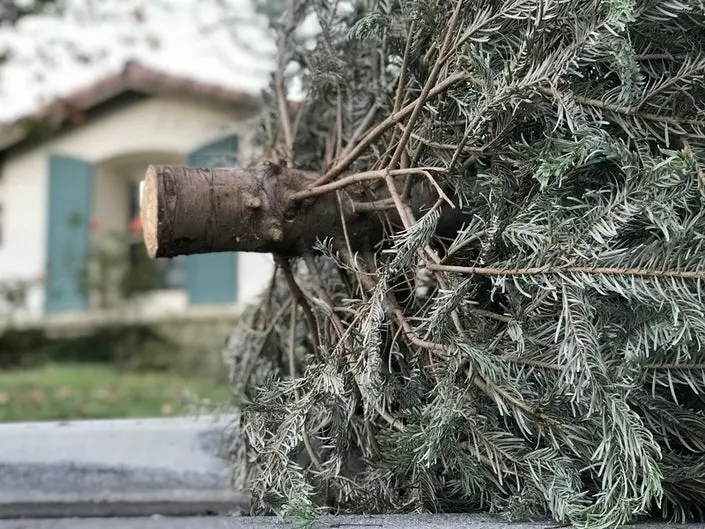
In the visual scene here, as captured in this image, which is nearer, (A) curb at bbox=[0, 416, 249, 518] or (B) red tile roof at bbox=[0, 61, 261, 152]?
(A) curb at bbox=[0, 416, 249, 518]

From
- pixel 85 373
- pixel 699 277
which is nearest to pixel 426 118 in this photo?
pixel 699 277

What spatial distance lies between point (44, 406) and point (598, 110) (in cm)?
278

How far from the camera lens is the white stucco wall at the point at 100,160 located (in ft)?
23.3

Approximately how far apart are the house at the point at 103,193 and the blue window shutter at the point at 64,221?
0.01 metres

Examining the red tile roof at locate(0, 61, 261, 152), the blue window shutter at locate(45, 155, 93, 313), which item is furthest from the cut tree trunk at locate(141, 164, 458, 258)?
the blue window shutter at locate(45, 155, 93, 313)

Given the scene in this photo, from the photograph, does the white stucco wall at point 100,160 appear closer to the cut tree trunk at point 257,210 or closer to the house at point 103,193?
the house at point 103,193

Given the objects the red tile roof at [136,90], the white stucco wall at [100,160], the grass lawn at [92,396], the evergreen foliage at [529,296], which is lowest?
the grass lawn at [92,396]

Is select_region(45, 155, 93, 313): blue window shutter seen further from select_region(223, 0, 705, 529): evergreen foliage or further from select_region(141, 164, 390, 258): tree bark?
select_region(223, 0, 705, 529): evergreen foliage

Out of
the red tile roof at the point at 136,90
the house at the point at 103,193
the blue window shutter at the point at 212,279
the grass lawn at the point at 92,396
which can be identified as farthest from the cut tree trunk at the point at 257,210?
the blue window shutter at the point at 212,279

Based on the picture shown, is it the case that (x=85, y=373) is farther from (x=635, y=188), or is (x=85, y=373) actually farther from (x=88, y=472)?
(x=635, y=188)

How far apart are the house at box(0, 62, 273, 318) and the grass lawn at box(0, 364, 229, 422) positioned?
6.15ft

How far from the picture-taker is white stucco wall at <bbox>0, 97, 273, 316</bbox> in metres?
7.11

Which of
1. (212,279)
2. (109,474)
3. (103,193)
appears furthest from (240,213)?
(103,193)

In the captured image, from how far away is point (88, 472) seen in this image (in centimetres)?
179
